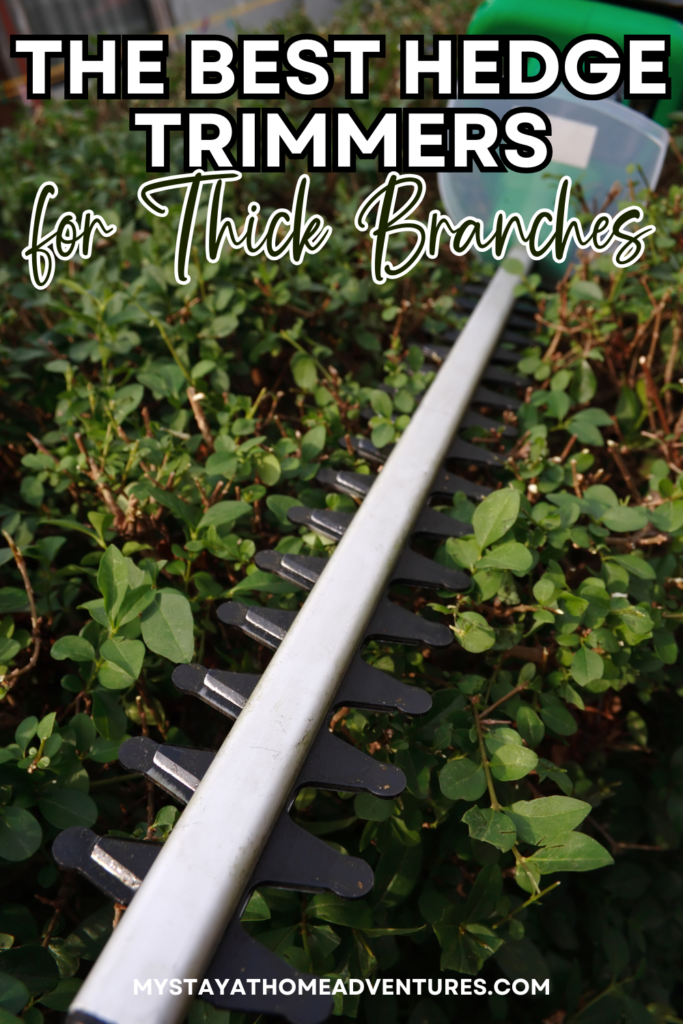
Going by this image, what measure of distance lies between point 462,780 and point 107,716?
1.79ft

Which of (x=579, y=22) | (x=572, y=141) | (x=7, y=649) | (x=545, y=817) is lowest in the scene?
(x=545, y=817)

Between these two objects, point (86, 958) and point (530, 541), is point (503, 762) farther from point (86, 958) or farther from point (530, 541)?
point (86, 958)

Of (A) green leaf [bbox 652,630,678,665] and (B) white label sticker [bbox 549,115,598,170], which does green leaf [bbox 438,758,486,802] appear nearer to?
(A) green leaf [bbox 652,630,678,665]

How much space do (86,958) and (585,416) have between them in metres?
1.36

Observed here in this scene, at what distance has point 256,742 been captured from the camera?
893mm

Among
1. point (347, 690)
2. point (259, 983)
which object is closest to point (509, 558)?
point (347, 690)

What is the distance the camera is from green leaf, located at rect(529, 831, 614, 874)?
0.86m

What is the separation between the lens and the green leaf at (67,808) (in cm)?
96

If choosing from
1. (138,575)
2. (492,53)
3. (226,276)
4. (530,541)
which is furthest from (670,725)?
(492,53)

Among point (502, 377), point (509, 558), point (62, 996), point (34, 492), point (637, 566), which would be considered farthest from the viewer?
point (502, 377)

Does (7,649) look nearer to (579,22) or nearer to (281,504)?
(281,504)

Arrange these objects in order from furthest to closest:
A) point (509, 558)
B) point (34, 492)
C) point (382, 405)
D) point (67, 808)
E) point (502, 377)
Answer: point (502, 377)
point (382, 405)
point (34, 492)
point (509, 558)
point (67, 808)

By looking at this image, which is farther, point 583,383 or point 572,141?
point 572,141

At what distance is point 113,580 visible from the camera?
1054mm
